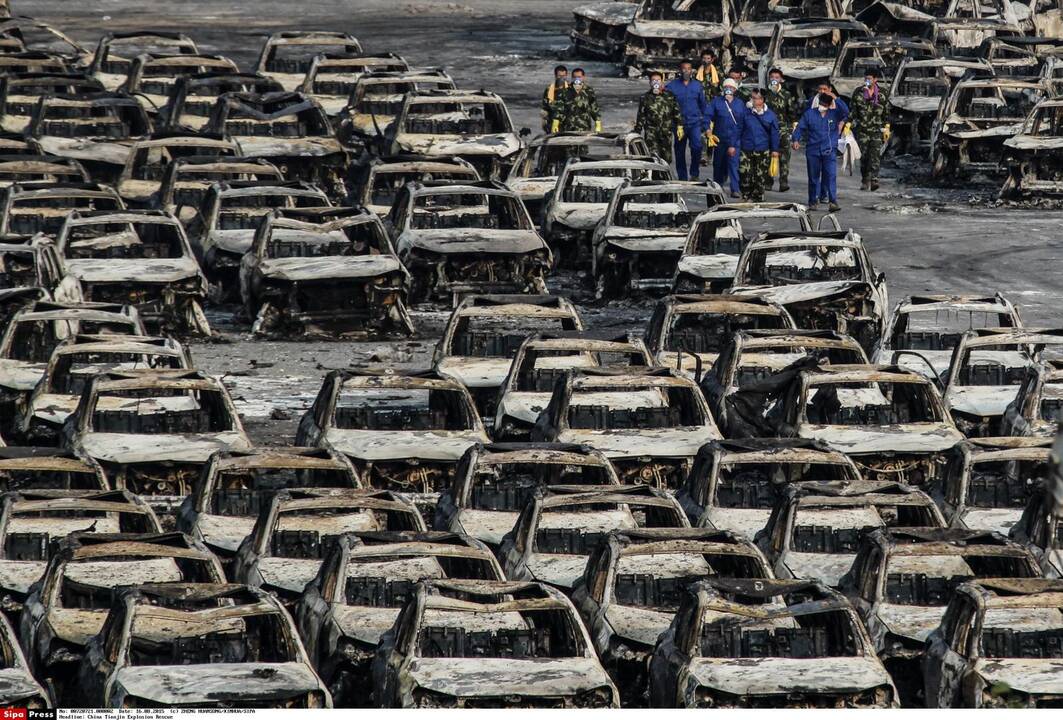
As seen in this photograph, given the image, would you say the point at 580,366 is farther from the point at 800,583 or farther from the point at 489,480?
the point at 800,583

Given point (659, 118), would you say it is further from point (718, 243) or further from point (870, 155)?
point (718, 243)

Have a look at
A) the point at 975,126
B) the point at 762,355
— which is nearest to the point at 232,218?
the point at 762,355

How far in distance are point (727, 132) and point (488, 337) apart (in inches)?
446

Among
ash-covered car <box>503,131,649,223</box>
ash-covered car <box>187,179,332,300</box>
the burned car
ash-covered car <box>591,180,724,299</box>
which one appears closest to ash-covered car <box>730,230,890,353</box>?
ash-covered car <box>591,180,724,299</box>

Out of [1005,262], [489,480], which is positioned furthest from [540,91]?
[489,480]

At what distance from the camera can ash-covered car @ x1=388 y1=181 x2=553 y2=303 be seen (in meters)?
25.1

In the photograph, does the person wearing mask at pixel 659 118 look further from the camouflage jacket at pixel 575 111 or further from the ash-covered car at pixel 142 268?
the ash-covered car at pixel 142 268

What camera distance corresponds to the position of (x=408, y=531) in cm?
1424

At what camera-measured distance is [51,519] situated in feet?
50.3

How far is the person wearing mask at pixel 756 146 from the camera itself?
30.6 metres

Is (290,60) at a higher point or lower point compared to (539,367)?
lower

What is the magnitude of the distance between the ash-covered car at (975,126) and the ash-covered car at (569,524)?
1845cm

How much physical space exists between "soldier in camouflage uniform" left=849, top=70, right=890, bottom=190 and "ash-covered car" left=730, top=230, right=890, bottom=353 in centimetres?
837

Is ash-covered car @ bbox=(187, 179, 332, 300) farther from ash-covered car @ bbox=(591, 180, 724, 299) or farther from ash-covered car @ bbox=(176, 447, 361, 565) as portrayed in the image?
ash-covered car @ bbox=(176, 447, 361, 565)
